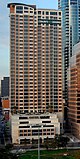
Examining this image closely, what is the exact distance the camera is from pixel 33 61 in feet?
214

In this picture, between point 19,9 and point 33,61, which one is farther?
point 19,9

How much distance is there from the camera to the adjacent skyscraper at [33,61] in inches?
2530

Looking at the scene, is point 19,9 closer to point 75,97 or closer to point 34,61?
point 34,61

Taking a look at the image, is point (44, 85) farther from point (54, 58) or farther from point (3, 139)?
point (3, 139)

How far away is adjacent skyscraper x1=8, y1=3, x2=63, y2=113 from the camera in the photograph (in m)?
64.2

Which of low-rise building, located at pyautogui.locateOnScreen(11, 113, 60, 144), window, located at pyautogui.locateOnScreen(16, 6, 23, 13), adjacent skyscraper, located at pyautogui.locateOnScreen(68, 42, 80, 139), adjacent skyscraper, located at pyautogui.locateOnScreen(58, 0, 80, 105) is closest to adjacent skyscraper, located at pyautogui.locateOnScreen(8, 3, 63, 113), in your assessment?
window, located at pyautogui.locateOnScreen(16, 6, 23, 13)

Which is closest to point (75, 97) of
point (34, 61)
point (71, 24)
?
point (34, 61)

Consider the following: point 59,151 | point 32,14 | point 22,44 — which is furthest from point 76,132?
point 32,14

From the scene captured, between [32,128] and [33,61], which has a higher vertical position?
[33,61]

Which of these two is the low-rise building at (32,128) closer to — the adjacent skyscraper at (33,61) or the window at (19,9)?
the adjacent skyscraper at (33,61)

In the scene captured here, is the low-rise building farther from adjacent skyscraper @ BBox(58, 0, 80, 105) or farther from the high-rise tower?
adjacent skyscraper @ BBox(58, 0, 80, 105)

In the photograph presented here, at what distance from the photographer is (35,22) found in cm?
6575

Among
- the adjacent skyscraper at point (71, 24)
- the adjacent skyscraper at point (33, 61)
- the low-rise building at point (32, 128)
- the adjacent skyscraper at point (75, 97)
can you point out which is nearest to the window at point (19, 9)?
the adjacent skyscraper at point (33, 61)

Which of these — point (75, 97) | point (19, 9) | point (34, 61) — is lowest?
point (75, 97)
